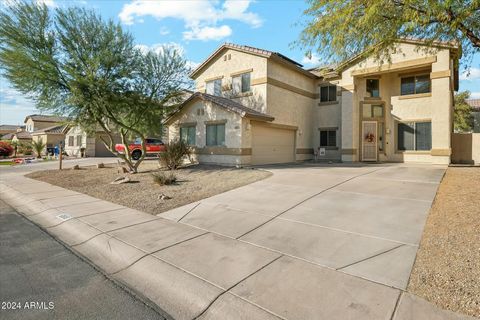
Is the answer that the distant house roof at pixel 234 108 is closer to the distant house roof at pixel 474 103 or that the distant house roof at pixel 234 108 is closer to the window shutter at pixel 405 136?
the window shutter at pixel 405 136

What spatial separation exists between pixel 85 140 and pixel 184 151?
21453 millimetres

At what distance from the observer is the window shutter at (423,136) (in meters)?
16.4

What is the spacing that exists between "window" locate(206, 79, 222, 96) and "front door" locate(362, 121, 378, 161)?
10652 mm

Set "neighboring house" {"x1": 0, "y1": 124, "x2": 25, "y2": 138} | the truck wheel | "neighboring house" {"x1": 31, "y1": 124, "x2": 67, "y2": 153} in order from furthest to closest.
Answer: "neighboring house" {"x1": 0, "y1": 124, "x2": 25, "y2": 138}, "neighboring house" {"x1": 31, "y1": 124, "x2": 67, "y2": 153}, the truck wheel

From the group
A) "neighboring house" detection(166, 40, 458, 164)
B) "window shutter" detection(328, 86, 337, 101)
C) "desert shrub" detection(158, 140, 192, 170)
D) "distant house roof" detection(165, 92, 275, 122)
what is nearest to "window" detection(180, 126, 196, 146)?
"neighboring house" detection(166, 40, 458, 164)

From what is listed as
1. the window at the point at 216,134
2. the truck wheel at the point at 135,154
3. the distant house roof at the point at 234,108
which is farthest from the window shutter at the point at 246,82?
the truck wheel at the point at 135,154

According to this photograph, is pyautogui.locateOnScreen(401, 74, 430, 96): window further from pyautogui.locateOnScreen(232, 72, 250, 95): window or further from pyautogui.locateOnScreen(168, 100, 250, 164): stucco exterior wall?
pyautogui.locateOnScreen(168, 100, 250, 164): stucco exterior wall

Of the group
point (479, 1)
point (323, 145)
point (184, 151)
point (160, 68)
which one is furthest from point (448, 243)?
point (323, 145)

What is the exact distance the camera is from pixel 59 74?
12.9 m

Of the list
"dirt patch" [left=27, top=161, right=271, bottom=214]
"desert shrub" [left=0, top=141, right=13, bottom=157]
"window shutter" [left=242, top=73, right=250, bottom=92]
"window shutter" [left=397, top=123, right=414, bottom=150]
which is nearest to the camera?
"dirt patch" [left=27, top=161, right=271, bottom=214]

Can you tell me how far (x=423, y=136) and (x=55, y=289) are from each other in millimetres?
19593

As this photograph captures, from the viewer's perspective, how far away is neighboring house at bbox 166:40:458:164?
1559cm

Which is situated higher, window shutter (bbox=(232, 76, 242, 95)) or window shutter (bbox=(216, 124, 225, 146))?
window shutter (bbox=(232, 76, 242, 95))

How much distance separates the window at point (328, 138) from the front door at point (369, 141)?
7.56 feet
